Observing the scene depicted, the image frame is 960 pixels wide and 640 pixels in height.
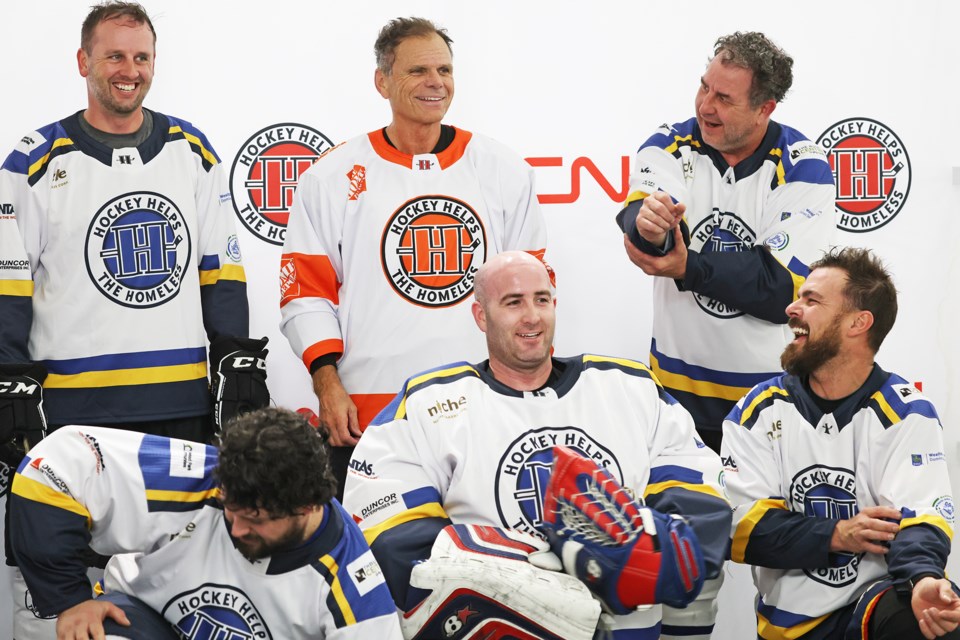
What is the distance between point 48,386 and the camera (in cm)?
300

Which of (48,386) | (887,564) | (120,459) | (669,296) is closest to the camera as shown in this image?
(120,459)

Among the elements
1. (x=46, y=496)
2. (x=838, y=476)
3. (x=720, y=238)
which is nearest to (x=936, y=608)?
(x=838, y=476)

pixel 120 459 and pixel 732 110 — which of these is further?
pixel 732 110

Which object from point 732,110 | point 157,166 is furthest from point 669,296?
point 157,166

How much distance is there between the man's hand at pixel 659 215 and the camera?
288 cm

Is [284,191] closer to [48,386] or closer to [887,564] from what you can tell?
[48,386]

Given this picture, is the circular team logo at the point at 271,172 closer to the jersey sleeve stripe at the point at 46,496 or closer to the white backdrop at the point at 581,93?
the white backdrop at the point at 581,93

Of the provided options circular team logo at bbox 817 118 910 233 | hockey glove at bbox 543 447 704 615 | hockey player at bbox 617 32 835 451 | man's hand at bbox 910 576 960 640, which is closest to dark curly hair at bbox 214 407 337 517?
hockey glove at bbox 543 447 704 615

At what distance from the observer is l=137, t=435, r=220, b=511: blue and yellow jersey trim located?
2.08m

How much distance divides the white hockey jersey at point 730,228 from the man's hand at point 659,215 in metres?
0.15

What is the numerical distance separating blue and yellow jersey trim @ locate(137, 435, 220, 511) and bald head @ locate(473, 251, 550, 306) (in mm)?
761

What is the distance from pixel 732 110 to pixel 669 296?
52 centimetres

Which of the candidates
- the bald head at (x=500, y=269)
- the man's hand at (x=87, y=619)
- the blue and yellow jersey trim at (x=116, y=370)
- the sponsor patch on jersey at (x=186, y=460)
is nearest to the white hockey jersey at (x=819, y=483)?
the bald head at (x=500, y=269)

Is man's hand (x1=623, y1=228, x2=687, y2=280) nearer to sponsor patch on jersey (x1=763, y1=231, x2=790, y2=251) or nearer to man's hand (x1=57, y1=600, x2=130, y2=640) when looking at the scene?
sponsor patch on jersey (x1=763, y1=231, x2=790, y2=251)
